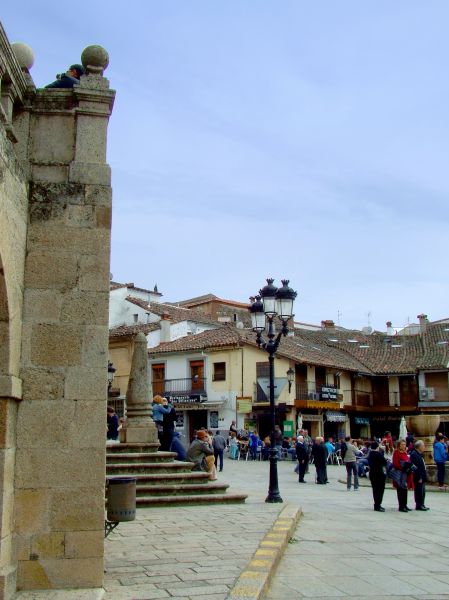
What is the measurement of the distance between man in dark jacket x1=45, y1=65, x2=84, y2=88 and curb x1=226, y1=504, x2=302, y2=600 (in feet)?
15.2

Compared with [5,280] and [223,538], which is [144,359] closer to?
[223,538]

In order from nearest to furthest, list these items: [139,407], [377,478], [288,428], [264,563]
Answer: [264,563]
[377,478]
[139,407]
[288,428]

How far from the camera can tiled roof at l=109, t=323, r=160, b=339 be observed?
1583 inches

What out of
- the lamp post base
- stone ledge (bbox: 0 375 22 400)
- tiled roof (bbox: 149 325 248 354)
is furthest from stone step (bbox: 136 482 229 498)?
tiled roof (bbox: 149 325 248 354)

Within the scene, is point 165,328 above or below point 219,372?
above

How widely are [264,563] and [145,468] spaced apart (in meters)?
5.86

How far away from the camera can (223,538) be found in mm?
8422

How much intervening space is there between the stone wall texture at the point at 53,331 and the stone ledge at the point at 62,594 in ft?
0.27

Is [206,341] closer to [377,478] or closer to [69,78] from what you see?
[377,478]

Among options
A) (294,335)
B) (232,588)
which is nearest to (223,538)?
(232,588)

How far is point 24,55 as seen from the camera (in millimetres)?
6172

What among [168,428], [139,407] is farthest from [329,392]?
[139,407]

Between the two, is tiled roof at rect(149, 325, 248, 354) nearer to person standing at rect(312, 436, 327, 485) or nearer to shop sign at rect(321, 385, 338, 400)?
shop sign at rect(321, 385, 338, 400)

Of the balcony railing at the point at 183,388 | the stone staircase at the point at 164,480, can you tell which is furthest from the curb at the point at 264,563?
the balcony railing at the point at 183,388
